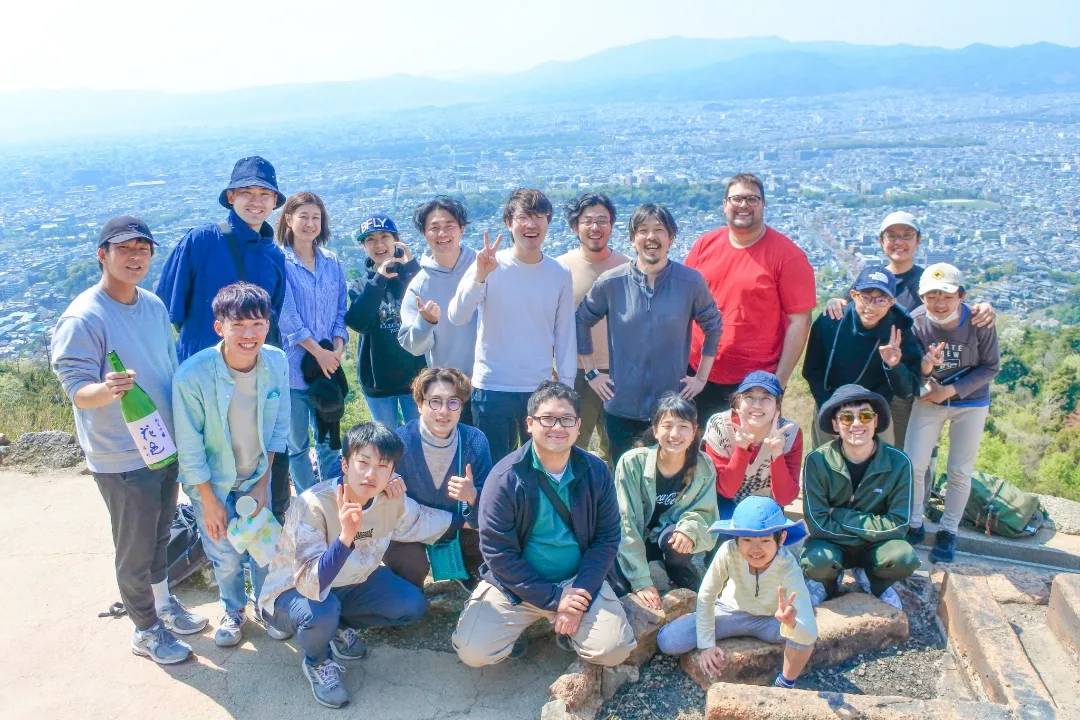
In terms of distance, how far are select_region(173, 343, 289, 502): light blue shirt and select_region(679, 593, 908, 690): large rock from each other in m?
2.59

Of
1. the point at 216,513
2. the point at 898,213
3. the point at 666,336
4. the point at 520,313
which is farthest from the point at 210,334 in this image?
the point at 898,213

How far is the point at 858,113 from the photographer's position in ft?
519

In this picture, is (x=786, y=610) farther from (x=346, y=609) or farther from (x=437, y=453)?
(x=346, y=609)

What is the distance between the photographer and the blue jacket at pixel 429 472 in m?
4.43

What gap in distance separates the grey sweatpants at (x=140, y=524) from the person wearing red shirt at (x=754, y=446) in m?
3.10

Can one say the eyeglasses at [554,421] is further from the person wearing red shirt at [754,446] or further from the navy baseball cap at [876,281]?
the navy baseball cap at [876,281]

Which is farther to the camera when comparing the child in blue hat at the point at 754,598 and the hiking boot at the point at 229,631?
the hiking boot at the point at 229,631

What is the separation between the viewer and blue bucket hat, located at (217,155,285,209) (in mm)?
4598

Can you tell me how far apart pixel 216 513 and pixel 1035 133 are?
13856 centimetres

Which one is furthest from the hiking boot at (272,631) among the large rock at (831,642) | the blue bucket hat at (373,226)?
the blue bucket hat at (373,226)

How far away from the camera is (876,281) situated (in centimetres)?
482

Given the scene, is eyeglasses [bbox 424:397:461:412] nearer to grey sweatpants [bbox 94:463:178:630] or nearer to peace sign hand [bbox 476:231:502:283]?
peace sign hand [bbox 476:231:502:283]

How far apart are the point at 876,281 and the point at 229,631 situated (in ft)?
14.3

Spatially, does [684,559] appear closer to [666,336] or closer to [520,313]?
[666,336]
